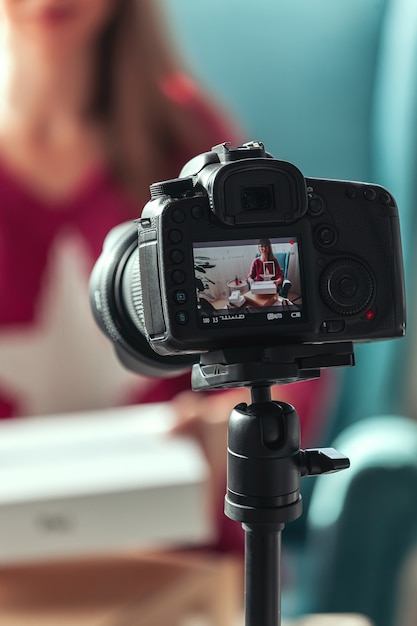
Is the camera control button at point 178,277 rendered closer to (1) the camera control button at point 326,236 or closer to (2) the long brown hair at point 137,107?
(1) the camera control button at point 326,236

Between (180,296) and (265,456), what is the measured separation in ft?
0.34

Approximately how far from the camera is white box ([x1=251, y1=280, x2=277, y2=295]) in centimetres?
45

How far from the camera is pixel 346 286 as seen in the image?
0.47 meters

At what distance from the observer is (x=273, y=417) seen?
18.6 inches

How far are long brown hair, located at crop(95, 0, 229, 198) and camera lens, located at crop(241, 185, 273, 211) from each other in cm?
88

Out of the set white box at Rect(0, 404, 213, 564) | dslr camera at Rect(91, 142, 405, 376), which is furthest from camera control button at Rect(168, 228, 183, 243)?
white box at Rect(0, 404, 213, 564)

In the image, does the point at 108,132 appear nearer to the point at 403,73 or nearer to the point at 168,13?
the point at 168,13

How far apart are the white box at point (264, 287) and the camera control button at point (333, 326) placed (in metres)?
0.04

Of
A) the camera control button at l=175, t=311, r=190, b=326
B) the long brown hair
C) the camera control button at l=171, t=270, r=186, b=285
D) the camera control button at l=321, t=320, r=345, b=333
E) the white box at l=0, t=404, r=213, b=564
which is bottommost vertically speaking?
the white box at l=0, t=404, r=213, b=564

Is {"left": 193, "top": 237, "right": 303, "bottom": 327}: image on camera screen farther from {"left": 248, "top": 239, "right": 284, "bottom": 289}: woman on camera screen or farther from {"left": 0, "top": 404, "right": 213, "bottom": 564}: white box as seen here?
{"left": 0, "top": 404, "right": 213, "bottom": 564}: white box

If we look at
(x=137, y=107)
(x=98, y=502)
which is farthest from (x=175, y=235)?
(x=137, y=107)

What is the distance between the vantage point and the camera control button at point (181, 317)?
1.44 feet

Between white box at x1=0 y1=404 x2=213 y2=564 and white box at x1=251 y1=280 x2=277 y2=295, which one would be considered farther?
white box at x1=0 y1=404 x2=213 y2=564

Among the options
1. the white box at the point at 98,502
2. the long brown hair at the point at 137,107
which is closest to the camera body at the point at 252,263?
the white box at the point at 98,502
